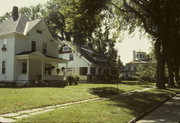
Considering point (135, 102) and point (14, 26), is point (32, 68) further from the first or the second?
point (135, 102)

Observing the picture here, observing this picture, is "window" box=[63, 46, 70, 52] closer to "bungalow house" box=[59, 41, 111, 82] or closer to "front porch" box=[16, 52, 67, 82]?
"bungalow house" box=[59, 41, 111, 82]

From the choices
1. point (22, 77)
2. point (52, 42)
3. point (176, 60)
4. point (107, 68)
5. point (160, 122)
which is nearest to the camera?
point (160, 122)

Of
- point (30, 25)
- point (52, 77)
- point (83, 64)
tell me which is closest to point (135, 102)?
point (52, 77)

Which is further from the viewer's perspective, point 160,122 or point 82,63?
point 82,63

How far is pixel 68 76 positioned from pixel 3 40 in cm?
1005

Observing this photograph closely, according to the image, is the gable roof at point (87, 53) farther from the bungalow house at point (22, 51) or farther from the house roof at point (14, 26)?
the house roof at point (14, 26)

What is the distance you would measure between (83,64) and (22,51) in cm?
1728

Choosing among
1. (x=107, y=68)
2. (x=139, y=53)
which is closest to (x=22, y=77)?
(x=107, y=68)

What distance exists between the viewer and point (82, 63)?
141ft

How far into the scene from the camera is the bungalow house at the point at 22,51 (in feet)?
87.1

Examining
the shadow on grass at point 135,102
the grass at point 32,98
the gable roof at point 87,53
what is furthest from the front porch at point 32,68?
the gable roof at point 87,53

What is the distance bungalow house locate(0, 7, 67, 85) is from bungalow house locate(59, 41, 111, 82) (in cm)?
1204

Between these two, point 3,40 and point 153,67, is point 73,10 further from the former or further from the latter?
→ point 153,67

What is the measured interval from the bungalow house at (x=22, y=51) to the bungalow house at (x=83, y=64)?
12044mm
